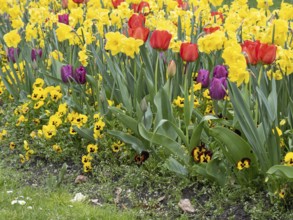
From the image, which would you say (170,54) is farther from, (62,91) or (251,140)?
(251,140)

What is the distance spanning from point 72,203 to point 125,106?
107 cm

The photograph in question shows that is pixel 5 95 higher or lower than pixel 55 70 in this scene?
lower

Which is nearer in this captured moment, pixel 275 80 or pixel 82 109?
pixel 275 80

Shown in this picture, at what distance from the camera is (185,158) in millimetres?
4348

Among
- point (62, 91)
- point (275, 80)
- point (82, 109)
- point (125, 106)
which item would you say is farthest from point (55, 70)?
point (275, 80)

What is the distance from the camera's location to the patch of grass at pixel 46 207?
13.4 ft

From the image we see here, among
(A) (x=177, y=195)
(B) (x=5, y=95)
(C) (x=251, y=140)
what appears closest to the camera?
(C) (x=251, y=140)

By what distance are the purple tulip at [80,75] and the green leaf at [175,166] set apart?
1.23 m

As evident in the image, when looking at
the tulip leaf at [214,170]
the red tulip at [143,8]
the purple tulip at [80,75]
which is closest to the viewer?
the tulip leaf at [214,170]

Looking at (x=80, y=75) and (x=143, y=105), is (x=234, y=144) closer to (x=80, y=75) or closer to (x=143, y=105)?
(x=143, y=105)

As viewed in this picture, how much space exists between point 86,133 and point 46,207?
0.88 m

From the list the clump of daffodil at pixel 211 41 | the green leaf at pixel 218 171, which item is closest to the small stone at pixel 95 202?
the green leaf at pixel 218 171

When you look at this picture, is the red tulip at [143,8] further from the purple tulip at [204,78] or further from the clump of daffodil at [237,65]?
the clump of daffodil at [237,65]

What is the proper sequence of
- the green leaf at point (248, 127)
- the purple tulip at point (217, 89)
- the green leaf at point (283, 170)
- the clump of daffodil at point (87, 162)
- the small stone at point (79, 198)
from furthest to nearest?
the clump of daffodil at point (87, 162) < the small stone at point (79, 198) < the purple tulip at point (217, 89) < the green leaf at point (248, 127) < the green leaf at point (283, 170)
